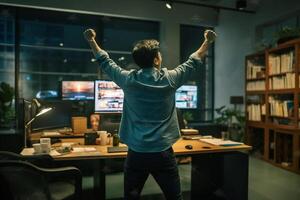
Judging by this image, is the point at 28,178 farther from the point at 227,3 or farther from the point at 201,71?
the point at 227,3

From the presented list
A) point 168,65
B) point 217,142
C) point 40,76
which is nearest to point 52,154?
point 217,142

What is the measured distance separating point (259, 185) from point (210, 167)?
112 centimetres

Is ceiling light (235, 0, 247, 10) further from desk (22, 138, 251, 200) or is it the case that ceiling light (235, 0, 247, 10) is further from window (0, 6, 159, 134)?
desk (22, 138, 251, 200)

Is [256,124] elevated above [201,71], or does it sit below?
below

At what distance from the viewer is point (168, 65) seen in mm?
5848

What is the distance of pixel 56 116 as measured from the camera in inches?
131

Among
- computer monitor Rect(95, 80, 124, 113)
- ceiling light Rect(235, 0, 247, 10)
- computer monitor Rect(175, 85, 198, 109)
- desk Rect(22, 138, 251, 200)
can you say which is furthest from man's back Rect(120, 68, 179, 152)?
ceiling light Rect(235, 0, 247, 10)

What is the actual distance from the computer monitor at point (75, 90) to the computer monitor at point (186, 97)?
1.51 metres

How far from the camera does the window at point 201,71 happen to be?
650cm

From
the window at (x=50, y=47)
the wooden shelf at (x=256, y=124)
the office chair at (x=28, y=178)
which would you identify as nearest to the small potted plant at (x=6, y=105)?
the window at (x=50, y=47)

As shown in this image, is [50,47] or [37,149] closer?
[37,149]

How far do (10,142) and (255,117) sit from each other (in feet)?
14.3

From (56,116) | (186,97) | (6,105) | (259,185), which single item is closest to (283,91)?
(186,97)

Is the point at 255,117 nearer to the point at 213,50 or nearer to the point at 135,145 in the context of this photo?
the point at 213,50
